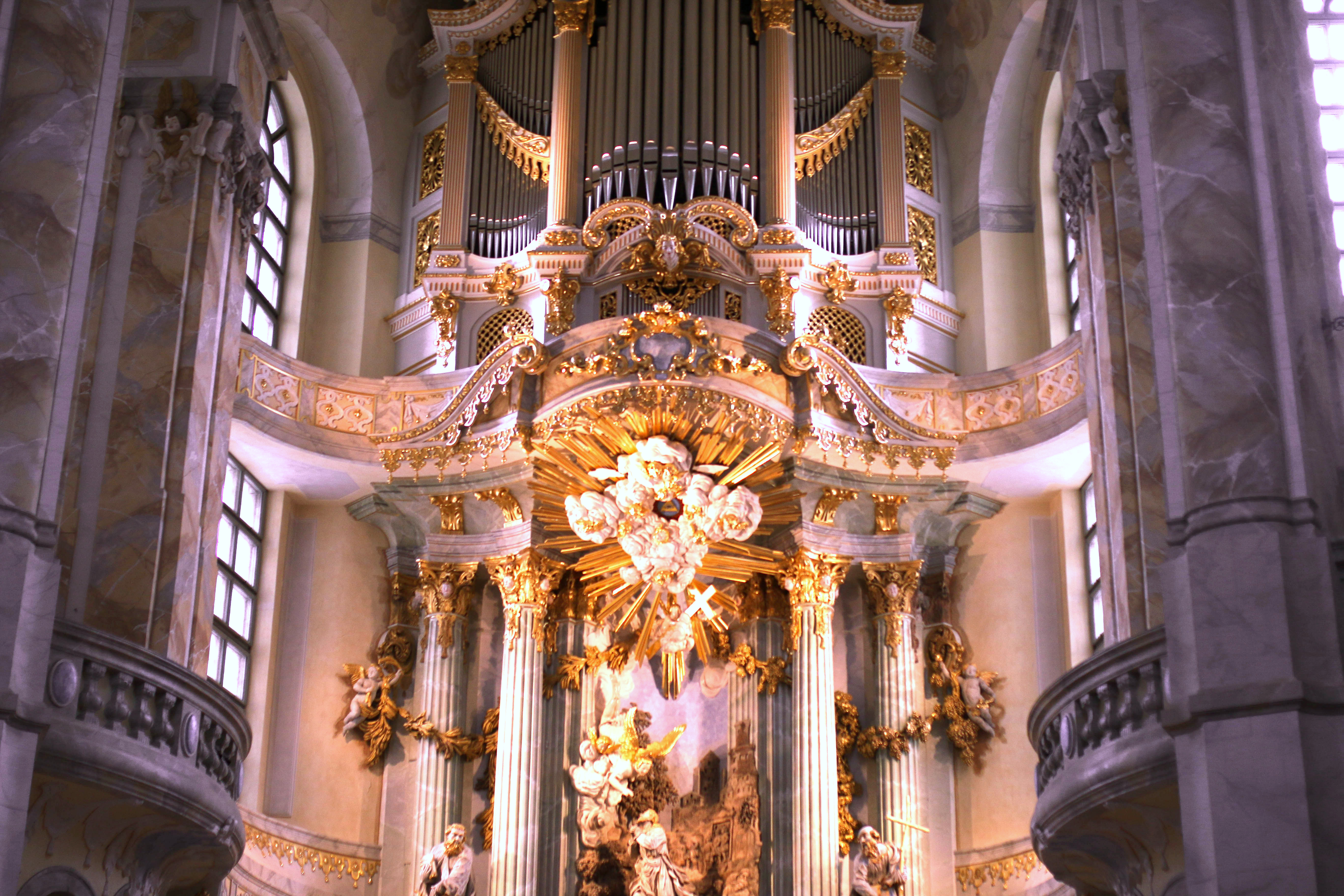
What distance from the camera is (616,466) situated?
20000 mm

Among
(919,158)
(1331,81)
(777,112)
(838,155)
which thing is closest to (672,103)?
(777,112)

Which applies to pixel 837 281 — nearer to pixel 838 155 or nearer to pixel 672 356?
pixel 838 155

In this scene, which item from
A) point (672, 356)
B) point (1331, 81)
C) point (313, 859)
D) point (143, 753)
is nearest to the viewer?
point (143, 753)

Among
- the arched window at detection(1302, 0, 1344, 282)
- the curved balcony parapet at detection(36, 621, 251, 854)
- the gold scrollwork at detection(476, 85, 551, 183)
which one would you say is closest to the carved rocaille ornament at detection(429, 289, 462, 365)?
the gold scrollwork at detection(476, 85, 551, 183)

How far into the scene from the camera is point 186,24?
1666 centimetres

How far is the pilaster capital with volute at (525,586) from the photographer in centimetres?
2030

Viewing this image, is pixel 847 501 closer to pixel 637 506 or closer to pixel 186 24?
pixel 637 506

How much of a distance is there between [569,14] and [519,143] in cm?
171

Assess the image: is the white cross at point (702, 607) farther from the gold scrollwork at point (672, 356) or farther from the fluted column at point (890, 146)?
the fluted column at point (890, 146)

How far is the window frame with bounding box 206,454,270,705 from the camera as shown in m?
19.6

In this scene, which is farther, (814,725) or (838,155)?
(838,155)

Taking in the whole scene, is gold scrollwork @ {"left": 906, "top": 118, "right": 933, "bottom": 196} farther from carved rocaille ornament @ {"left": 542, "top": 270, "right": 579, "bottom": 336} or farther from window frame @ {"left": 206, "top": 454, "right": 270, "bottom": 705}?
window frame @ {"left": 206, "top": 454, "right": 270, "bottom": 705}

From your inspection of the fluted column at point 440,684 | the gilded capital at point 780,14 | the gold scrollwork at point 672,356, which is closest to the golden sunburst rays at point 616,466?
the gold scrollwork at point 672,356

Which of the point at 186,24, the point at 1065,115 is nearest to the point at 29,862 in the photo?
the point at 186,24
